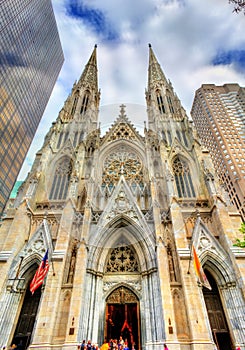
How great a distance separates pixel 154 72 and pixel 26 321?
115ft

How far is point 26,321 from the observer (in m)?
12.5

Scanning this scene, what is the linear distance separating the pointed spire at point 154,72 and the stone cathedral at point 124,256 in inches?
592

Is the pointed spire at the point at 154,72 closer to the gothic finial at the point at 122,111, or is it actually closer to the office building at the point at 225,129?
the gothic finial at the point at 122,111

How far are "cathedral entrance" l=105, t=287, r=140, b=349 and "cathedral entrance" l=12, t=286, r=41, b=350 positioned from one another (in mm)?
4585

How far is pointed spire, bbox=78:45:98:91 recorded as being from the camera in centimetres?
3234

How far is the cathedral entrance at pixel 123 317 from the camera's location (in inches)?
491

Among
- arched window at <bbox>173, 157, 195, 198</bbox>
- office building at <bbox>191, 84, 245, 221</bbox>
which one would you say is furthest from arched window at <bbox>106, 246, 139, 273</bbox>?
office building at <bbox>191, 84, 245, 221</bbox>

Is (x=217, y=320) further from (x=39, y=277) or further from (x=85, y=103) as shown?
(x=85, y=103)

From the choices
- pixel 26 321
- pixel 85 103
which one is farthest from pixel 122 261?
pixel 85 103

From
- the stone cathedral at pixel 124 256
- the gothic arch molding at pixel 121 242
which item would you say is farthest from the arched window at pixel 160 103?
the gothic arch molding at pixel 121 242

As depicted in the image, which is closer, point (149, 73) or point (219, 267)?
point (219, 267)

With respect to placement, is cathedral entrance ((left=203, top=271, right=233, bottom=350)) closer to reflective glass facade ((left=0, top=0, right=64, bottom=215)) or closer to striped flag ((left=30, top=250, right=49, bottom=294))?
striped flag ((left=30, top=250, right=49, bottom=294))

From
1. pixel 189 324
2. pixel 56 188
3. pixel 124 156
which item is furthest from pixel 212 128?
pixel 189 324

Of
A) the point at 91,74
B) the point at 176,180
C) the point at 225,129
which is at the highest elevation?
the point at 225,129
